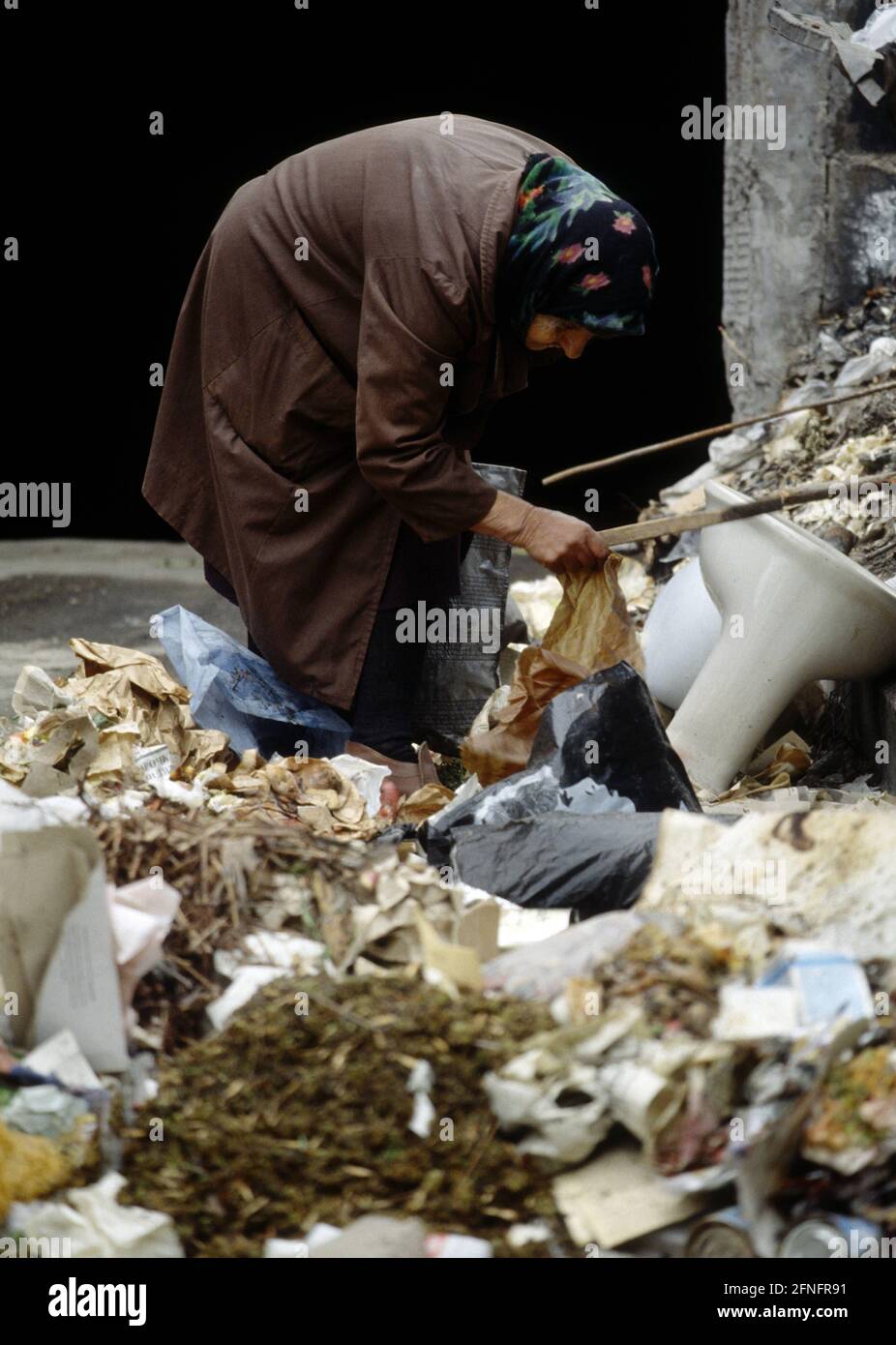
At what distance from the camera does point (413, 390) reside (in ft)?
10.5

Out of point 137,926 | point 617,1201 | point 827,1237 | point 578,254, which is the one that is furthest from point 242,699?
point 827,1237

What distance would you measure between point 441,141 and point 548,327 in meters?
0.46

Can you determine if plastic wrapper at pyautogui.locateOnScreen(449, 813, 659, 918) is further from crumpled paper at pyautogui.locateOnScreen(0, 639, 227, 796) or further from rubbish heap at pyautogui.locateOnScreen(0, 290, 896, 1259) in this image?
crumpled paper at pyautogui.locateOnScreen(0, 639, 227, 796)

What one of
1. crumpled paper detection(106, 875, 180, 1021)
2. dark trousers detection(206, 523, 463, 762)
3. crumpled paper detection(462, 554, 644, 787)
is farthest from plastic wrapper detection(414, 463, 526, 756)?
crumpled paper detection(106, 875, 180, 1021)

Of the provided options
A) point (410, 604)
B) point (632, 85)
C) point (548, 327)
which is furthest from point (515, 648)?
point (632, 85)

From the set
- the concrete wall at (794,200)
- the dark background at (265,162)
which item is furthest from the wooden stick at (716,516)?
the dark background at (265,162)

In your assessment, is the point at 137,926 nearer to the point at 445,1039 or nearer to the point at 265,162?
the point at 445,1039

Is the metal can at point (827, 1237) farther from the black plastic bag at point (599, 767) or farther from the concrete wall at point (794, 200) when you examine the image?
the concrete wall at point (794, 200)

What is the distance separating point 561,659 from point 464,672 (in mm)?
673

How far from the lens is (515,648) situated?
13.8 ft

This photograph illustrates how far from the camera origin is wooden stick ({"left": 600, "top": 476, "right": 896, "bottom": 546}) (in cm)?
328

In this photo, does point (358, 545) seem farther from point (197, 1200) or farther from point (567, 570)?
point (197, 1200)

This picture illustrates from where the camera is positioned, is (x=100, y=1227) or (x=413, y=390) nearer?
(x=100, y=1227)

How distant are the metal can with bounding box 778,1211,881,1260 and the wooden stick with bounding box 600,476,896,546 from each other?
5.66 feet
